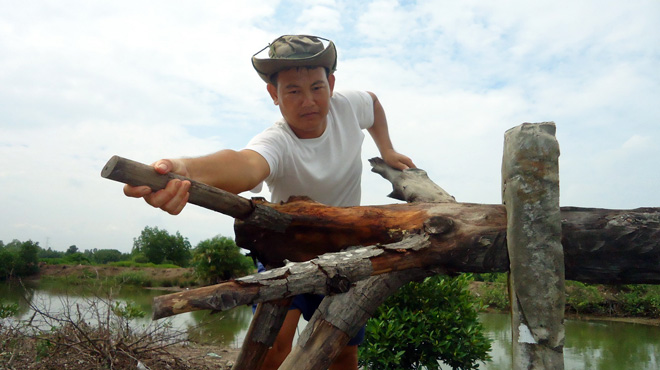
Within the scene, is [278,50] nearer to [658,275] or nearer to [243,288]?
[243,288]

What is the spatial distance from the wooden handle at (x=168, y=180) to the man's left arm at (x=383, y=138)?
1167 millimetres

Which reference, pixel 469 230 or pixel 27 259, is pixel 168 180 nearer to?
pixel 469 230

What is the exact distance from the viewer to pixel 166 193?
119 centimetres

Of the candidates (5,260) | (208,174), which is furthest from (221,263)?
(208,174)

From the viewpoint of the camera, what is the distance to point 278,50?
1.92m

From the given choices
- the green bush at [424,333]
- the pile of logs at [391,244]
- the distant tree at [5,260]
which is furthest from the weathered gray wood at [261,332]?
the distant tree at [5,260]

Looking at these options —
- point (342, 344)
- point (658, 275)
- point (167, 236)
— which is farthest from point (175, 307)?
point (167, 236)

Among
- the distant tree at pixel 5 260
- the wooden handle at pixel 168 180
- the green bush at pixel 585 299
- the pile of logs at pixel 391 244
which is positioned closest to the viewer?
the wooden handle at pixel 168 180

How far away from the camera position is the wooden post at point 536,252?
4.41 ft

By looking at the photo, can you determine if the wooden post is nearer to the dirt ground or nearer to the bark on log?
the bark on log

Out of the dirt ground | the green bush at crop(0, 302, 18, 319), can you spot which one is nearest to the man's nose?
the dirt ground

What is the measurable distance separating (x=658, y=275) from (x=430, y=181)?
985mm

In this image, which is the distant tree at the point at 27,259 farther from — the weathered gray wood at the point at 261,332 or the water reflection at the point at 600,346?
the weathered gray wood at the point at 261,332

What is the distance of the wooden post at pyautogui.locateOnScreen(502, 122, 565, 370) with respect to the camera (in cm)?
134
